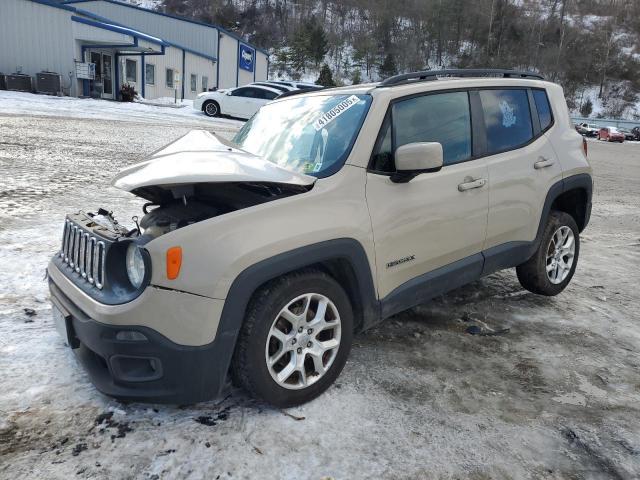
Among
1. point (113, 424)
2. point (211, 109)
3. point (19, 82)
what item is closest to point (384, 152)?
point (113, 424)

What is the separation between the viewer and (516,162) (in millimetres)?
3771

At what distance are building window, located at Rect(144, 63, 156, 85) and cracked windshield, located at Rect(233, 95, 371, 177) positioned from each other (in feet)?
98.1

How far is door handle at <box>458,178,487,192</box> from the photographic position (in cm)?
333

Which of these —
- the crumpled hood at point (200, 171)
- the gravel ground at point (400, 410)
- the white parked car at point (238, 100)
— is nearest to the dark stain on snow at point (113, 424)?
the gravel ground at point (400, 410)

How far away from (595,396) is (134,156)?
9.08 meters

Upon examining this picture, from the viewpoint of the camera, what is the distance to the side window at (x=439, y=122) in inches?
124

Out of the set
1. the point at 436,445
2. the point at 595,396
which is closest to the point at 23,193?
the point at 436,445

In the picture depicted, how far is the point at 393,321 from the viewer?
3803mm

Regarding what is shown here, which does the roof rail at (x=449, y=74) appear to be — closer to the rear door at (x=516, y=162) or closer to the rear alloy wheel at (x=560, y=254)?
the rear door at (x=516, y=162)

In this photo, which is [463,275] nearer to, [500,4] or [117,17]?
[117,17]

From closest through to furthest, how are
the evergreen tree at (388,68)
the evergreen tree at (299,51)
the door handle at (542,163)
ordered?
1. the door handle at (542,163)
2. the evergreen tree at (299,51)
3. the evergreen tree at (388,68)

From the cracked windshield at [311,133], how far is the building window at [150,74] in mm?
29901

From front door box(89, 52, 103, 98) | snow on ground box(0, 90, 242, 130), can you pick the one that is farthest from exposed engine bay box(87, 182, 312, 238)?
front door box(89, 52, 103, 98)

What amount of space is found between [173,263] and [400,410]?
1.44 m
